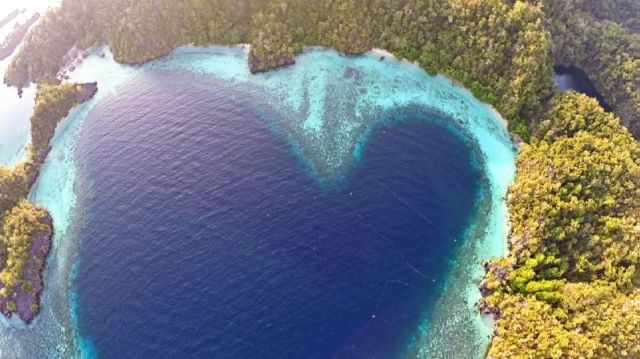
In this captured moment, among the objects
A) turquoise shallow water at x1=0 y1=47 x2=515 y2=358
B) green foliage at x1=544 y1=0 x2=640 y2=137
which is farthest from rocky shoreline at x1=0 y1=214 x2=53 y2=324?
green foliage at x1=544 y1=0 x2=640 y2=137

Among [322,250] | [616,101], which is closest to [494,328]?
[322,250]

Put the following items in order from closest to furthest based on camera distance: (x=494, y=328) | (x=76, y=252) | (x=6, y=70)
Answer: (x=494, y=328) → (x=76, y=252) → (x=6, y=70)

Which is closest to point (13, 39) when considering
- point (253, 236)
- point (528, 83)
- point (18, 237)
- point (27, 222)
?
point (27, 222)

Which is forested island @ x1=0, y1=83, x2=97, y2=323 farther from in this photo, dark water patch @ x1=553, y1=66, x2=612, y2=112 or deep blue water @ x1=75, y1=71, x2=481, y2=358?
dark water patch @ x1=553, y1=66, x2=612, y2=112

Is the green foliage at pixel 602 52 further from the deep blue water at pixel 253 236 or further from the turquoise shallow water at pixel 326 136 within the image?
the deep blue water at pixel 253 236

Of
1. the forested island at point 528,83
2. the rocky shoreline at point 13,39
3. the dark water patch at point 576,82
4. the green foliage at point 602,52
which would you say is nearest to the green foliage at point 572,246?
the forested island at point 528,83

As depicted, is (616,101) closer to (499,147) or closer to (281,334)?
(499,147)
